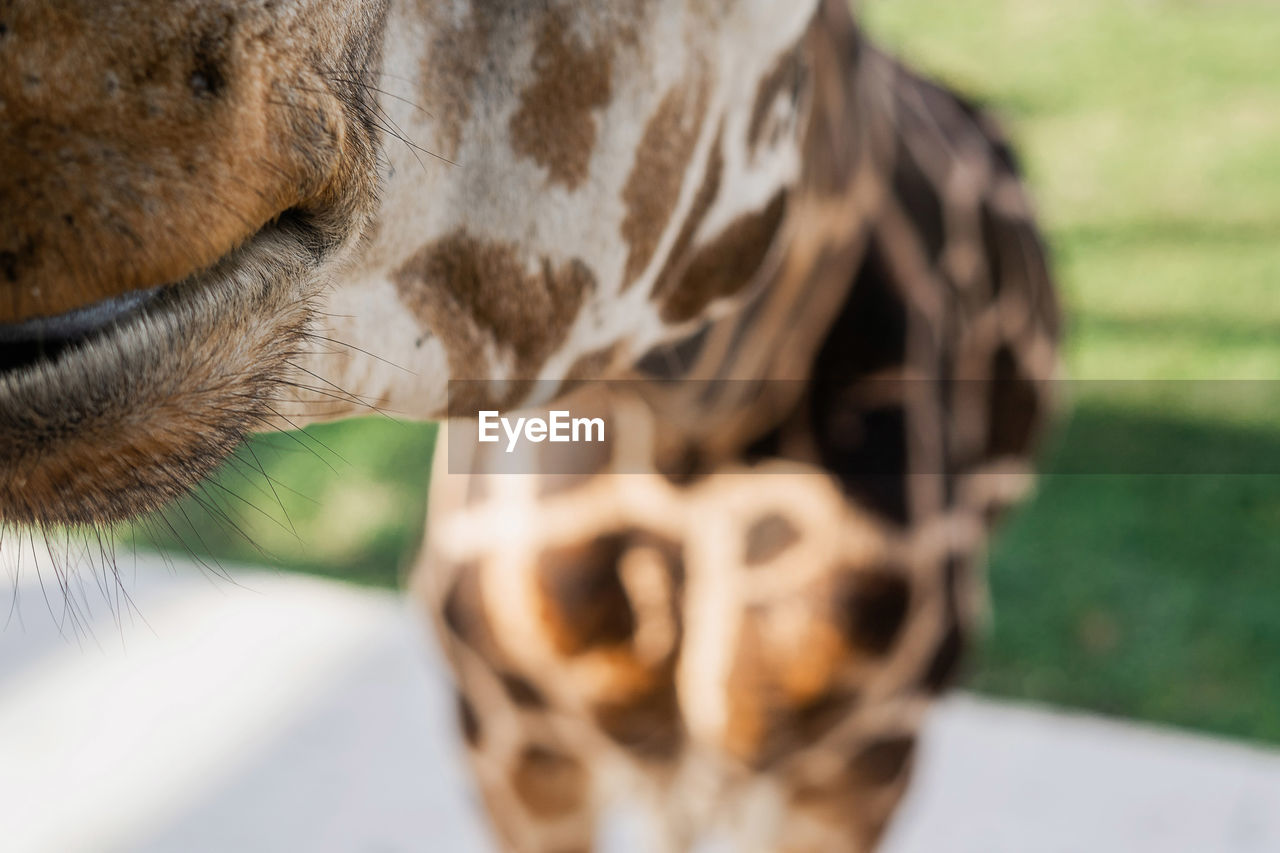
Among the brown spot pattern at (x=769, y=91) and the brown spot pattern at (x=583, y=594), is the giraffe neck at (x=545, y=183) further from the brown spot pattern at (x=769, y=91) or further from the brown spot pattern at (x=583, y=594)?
the brown spot pattern at (x=583, y=594)

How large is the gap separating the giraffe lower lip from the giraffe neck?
0.15 meters

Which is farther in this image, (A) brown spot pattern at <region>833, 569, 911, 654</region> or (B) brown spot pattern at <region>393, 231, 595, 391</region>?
(A) brown spot pattern at <region>833, 569, 911, 654</region>

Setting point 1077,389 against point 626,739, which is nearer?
point 626,739

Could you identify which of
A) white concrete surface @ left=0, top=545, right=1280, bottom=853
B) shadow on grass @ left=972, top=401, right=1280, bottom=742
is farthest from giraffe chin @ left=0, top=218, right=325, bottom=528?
shadow on grass @ left=972, top=401, right=1280, bottom=742

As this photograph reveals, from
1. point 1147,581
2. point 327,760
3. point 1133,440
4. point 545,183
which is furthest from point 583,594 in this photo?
point 1133,440

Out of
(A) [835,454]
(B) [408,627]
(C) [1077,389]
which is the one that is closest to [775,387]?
(A) [835,454]

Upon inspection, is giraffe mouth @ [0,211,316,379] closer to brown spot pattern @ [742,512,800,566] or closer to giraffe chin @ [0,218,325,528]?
giraffe chin @ [0,218,325,528]

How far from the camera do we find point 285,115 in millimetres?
476

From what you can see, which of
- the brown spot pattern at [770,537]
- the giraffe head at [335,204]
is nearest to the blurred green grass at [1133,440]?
the giraffe head at [335,204]

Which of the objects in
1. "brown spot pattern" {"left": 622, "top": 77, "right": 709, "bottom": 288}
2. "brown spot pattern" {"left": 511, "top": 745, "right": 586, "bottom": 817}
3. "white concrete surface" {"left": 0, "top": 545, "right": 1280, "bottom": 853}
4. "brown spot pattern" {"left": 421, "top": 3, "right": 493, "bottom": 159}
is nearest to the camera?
"brown spot pattern" {"left": 421, "top": 3, "right": 493, "bottom": 159}

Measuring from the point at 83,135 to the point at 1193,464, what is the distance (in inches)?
121

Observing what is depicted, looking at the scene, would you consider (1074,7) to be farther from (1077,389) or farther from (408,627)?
(408,627)

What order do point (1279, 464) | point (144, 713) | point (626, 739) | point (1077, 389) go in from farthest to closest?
point (1077, 389) < point (1279, 464) < point (144, 713) < point (626, 739)

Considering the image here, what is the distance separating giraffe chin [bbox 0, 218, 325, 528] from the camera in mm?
441
